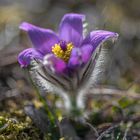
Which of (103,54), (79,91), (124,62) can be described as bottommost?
(124,62)

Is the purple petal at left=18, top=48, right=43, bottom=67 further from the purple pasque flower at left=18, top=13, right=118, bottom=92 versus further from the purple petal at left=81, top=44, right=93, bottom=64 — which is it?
the purple petal at left=81, top=44, right=93, bottom=64

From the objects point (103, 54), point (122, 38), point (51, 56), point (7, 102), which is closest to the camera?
point (51, 56)

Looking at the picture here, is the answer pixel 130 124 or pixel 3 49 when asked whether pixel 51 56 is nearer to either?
pixel 130 124

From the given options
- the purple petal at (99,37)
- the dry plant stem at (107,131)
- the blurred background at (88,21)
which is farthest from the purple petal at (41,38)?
the dry plant stem at (107,131)

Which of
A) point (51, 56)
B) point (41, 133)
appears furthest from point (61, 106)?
point (51, 56)

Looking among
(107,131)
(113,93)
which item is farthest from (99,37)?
(113,93)

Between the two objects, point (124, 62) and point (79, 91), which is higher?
point (79, 91)

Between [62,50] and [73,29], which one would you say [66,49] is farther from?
[73,29]
